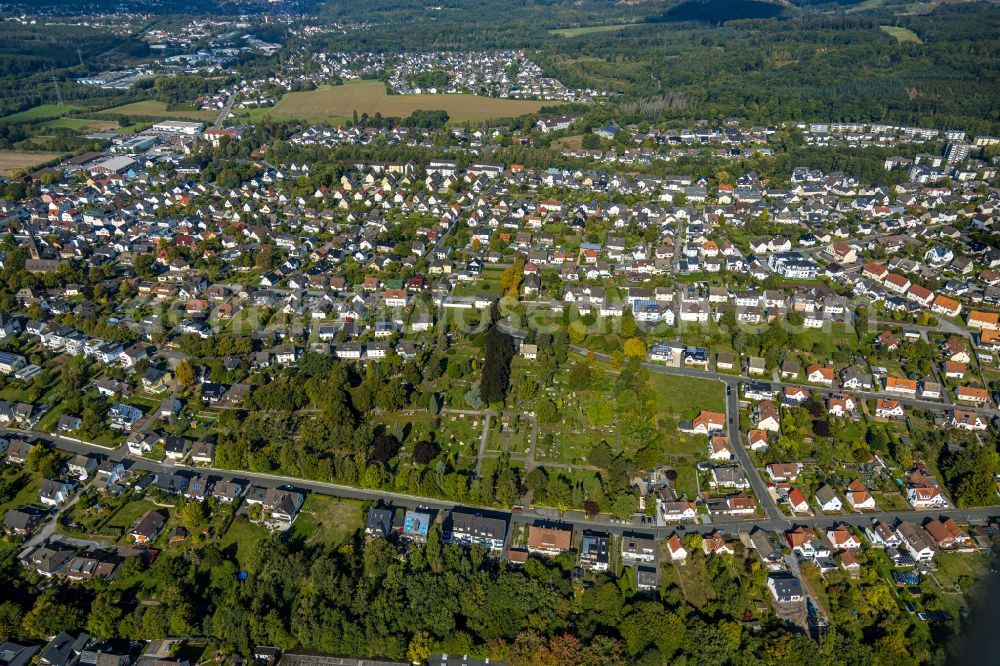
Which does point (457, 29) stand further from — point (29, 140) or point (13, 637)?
point (13, 637)

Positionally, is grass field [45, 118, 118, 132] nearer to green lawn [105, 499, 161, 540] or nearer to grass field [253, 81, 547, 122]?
grass field [253, 81, 547, 122]

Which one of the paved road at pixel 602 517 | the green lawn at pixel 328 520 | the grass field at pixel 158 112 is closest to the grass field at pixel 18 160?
the grass field at pixel 158 112

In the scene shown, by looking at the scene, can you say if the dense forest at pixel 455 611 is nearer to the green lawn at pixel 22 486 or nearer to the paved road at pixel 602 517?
the paved road at pixel 602 517

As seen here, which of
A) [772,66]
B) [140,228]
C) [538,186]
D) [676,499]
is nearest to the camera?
[676,499]

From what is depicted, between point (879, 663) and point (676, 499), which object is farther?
point (676, 499)

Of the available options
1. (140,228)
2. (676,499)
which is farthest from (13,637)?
(140,228)
